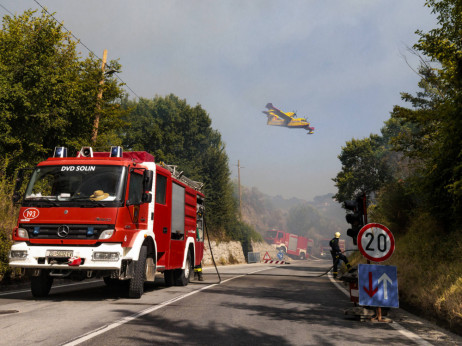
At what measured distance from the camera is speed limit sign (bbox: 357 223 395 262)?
7.46m

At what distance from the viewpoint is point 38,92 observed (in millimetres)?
17438

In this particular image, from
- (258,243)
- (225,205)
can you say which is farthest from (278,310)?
(258,243)

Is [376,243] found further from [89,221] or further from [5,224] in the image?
[5,224]

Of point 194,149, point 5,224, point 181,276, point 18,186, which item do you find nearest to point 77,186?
point 18,186

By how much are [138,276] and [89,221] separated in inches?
63.2

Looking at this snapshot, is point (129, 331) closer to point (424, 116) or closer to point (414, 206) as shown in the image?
point (424, 116)

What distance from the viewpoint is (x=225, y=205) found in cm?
4447

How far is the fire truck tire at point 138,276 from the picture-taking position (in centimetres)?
903

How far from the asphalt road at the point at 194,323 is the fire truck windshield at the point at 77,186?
1.99 m

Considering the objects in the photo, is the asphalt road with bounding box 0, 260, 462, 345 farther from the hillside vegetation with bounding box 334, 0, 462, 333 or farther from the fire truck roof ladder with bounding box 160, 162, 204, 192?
the fire truck roof ladder with bounding box 160, 162, 204, 192

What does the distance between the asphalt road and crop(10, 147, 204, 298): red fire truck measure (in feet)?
2.25

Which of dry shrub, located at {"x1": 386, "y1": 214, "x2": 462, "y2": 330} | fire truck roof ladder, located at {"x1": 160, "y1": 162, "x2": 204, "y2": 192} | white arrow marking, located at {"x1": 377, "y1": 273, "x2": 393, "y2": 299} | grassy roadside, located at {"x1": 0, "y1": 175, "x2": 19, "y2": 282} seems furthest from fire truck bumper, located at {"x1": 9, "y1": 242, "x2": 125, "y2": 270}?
dry shrub, located at {"x1": 386, "y1": 214, "x2": 462, "y2": 330}

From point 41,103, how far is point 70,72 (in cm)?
280

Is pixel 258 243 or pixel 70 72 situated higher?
pixel 70 72
